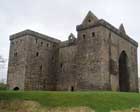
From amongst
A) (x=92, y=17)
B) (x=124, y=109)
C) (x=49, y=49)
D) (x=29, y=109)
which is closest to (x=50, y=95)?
(x=29, y=109)

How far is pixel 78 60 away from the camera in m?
37.8

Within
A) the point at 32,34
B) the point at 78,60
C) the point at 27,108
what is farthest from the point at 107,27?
the point at 27,108

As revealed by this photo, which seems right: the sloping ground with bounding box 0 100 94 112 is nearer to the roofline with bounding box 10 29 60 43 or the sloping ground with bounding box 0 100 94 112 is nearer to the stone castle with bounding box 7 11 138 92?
the stone castle with bounding box 7 11 138 92

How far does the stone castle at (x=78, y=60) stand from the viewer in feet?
116

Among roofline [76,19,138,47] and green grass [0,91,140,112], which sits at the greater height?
roofline [76,19,138,47]

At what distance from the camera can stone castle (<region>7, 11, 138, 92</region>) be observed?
3541cm

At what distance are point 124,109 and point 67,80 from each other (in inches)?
854

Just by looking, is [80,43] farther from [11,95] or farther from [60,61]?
[11,95]

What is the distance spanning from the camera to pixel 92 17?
126 feet

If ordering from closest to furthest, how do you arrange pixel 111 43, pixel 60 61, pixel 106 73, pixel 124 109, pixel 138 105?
pixel 124 109
pixel 138 105
pixel 106 73
pixel 111 43
pixel 60 61

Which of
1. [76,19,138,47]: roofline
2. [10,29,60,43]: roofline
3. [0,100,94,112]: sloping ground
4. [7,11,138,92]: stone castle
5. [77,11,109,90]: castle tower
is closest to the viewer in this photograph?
[0,100,94,112]: sloping ground

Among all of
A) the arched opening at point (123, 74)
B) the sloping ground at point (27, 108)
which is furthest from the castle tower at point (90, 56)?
the sloping ground at point (27, 108)

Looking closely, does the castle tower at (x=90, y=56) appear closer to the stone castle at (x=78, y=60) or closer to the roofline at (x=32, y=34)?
the stone castle at (x=78, y=60)

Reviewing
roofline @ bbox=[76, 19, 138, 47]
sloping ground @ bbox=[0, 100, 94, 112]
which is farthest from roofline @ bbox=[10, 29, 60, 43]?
sloping ground @ bbox=[0, 100, 94, 112]
